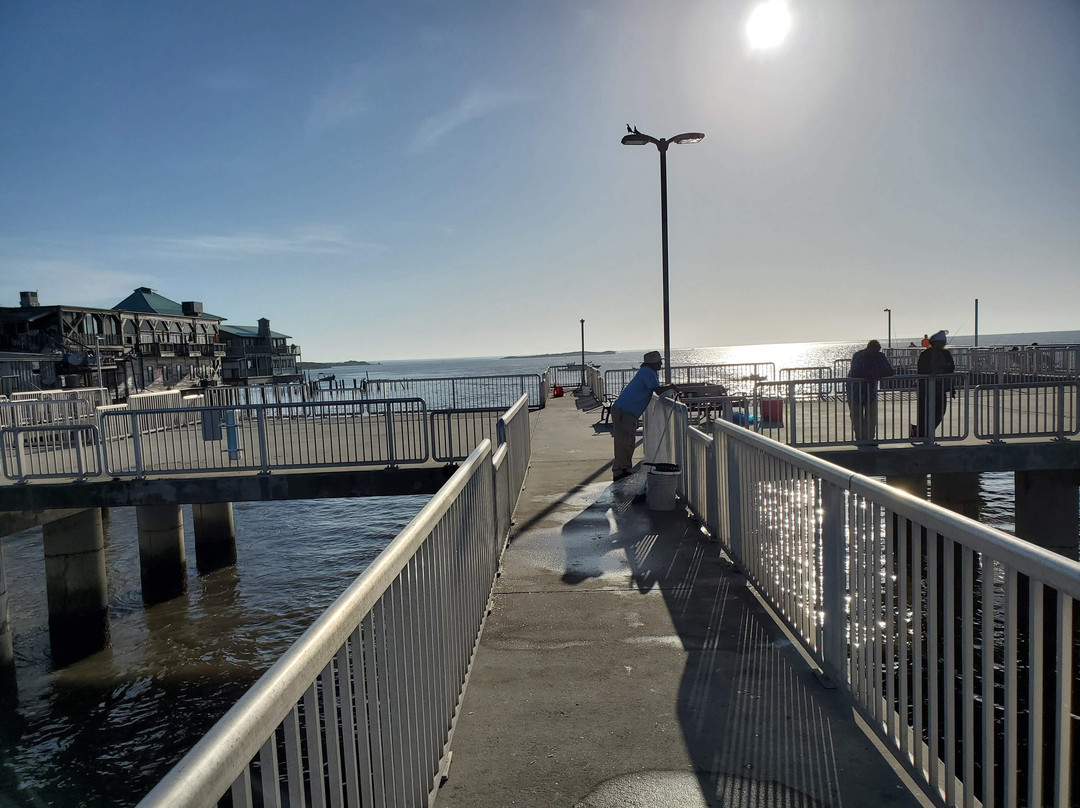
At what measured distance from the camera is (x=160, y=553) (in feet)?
48.1

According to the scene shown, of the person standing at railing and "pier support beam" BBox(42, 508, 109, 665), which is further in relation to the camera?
"pier support beam" BBox(42, 508, 109, 665)

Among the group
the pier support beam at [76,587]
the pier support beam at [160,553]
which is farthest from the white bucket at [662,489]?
the pier support beam at [160,553]

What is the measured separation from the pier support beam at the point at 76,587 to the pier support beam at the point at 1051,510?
649 inches

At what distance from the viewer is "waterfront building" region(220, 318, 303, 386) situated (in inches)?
2977

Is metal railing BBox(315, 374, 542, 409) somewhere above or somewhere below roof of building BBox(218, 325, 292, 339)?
below

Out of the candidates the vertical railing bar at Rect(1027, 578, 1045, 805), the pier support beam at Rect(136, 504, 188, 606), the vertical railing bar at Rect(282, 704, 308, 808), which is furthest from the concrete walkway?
the pier support beam at Rect(136, 504, 188, 606)

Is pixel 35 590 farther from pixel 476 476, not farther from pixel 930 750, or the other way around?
pixel 930 750

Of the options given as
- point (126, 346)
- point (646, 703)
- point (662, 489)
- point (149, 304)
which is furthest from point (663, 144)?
point (149, 304)

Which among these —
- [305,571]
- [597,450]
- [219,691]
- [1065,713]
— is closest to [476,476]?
[1065,713]

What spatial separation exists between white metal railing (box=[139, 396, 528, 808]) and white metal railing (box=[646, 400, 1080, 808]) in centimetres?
178

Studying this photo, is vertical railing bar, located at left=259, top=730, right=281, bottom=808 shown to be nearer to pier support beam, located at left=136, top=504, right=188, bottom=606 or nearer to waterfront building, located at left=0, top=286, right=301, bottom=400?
pier support beam, located at left=136, top=504, right=188, bottom=606

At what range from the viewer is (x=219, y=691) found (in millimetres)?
10359

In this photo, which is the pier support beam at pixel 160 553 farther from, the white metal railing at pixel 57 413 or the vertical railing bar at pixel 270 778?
the vertical railing bar at pixel 270 778

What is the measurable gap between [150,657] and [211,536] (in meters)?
4.86
